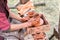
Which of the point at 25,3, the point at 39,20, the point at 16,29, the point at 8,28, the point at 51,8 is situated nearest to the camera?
the point at 8,28

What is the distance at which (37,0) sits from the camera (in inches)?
135

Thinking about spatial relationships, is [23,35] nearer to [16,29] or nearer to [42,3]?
[16,29]

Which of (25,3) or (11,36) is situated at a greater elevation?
(25,3)

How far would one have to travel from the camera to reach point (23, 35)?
71.1 inches

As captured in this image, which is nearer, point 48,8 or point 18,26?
point 18,26

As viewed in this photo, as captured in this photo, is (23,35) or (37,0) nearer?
(23,35)

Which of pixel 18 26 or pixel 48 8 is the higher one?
pixel 18 26

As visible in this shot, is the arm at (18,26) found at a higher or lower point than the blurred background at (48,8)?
higher

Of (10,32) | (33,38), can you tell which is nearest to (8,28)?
(10,32)

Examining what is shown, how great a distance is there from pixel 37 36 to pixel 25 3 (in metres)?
0.77

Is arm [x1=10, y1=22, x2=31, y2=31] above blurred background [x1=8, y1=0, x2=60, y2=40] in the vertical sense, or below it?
above

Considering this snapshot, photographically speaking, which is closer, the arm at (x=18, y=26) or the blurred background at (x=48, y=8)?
A: the arm at (x=18, y=26)

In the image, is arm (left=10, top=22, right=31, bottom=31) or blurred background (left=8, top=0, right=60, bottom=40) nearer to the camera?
arm (left=10, top=22, right=31, bottom=31)

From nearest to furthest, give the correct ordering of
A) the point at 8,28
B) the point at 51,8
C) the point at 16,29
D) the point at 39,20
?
the point at 8,28 < the point at 16,29 < the point at 39,20 < the point at 51,8
